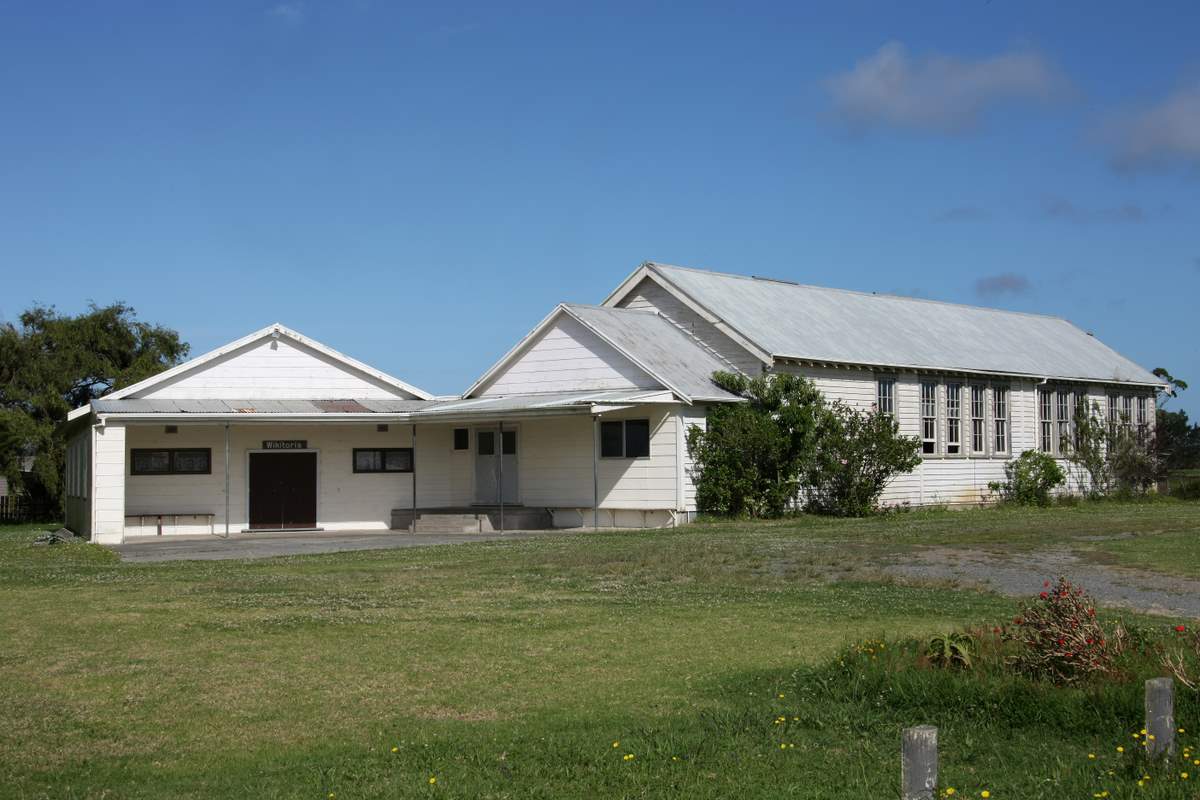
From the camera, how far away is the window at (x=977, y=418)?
37.6m

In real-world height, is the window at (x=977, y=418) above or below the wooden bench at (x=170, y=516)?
above

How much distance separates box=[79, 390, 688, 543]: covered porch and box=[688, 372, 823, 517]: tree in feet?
2.57

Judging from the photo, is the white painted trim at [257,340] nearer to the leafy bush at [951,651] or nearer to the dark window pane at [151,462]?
the dark window pane at [151,462]

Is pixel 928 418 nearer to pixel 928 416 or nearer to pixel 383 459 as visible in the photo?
pixel 928 416

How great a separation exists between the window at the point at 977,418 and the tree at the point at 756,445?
8.20 meters

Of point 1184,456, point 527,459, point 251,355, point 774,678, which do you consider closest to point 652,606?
point 774,678

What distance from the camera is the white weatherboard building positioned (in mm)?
29906

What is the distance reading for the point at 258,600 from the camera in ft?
51.7

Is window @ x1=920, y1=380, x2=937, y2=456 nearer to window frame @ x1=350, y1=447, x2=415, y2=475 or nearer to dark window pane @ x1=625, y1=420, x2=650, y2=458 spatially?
dark window pane @ x1=625, y1=420, x2=650, y2=458

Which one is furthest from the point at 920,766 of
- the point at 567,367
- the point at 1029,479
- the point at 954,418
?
the point at 1029,479

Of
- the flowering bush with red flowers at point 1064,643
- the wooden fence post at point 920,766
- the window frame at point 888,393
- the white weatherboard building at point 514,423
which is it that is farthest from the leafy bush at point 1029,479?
the wooden fence post at point 920,766

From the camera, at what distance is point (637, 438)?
30312 mm

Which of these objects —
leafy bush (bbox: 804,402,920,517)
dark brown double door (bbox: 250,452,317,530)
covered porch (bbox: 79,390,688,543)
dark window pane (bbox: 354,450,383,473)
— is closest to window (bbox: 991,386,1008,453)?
leafy bush (bbox: 804,402,920,517)

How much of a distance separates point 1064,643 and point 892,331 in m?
29.8
